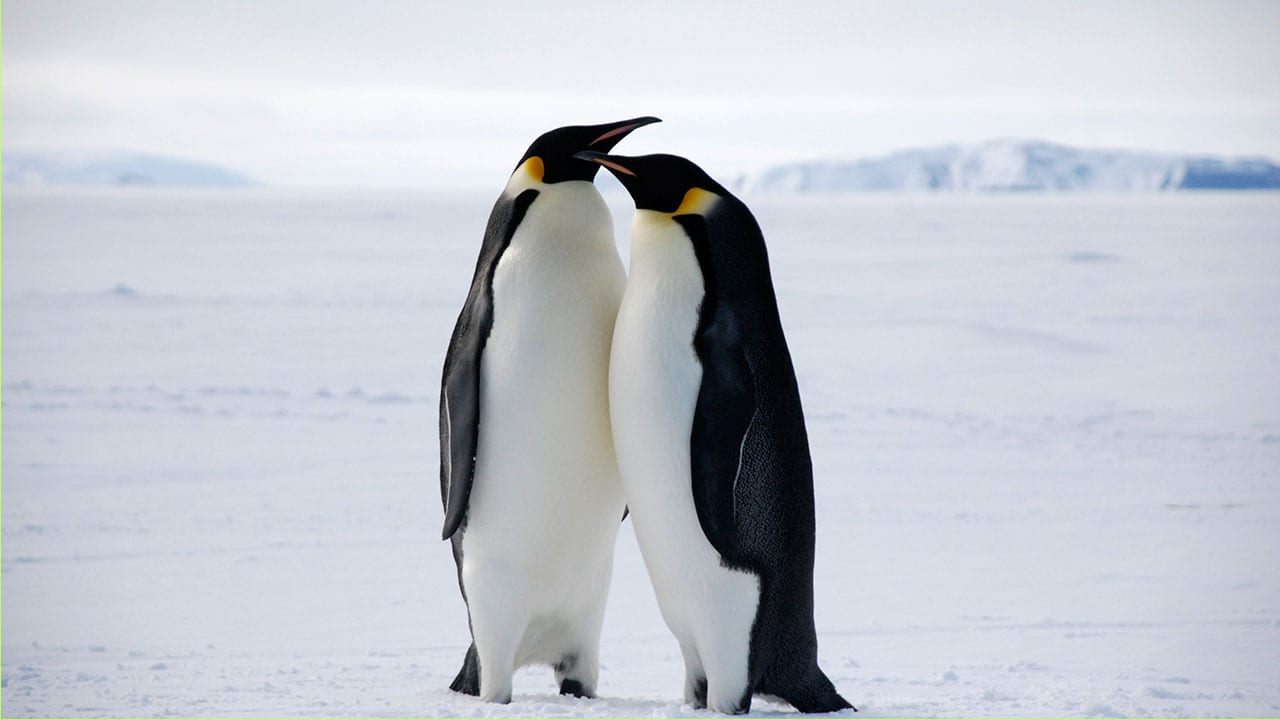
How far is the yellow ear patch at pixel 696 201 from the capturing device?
2709mm

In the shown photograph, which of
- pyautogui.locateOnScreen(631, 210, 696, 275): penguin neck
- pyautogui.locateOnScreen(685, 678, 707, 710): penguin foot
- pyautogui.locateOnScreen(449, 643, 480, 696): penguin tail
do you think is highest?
pyautogui.locateOnScreen(631, 210, 696, 275): penguin neck

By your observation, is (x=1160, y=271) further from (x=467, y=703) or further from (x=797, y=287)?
(x=467, y=703)

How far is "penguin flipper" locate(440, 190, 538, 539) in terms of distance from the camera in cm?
272

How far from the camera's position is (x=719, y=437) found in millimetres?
2539

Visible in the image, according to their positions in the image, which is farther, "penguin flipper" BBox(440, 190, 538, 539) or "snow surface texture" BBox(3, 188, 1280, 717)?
"snow surface texture" BBox(3, 188, 1280, 717)

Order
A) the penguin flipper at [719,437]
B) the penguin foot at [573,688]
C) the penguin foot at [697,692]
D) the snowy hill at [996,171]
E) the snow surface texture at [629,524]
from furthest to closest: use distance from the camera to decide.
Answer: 1. the snowy hill at [996,171]
2. the snow surface texture at [629,524]
3. the penguin foot at [573,688]
4. the penguin foot at [697,692]
5. the penguin flipper at [719,437]

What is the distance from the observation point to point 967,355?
433 inches

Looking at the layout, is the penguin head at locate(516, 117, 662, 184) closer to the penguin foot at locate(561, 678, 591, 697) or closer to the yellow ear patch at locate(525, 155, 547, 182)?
the yellow ear patch at locate(525, 155, 547, 182)

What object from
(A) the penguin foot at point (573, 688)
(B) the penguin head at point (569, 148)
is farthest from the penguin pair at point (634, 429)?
(A) the penguin foot at point (573, 688)

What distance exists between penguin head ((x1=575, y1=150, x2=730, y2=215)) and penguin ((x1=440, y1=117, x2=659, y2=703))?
0.46 feet

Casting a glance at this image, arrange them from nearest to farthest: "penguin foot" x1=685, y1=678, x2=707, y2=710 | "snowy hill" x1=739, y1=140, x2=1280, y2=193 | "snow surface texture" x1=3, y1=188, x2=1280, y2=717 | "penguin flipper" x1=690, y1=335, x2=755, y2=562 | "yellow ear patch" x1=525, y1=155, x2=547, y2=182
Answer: "penguin flipper" x1=690, y1=335, x2=755, y2=562 → "penguin foot" x1=685, y1=678, x2=707, y2=710 → "yellow ear patch" x1=525, y1=155, x2=547, y2=182 → "snow surface texture" x1=3, y1=188, x2=1280, y2=717 → "snowy hill" x1=739, y1=140, x2=1280, y2=193

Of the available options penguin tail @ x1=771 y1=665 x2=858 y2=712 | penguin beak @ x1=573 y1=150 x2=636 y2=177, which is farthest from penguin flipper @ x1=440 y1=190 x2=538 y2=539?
penguin tail @ x1=771 y1=665 x2=858 y2=712

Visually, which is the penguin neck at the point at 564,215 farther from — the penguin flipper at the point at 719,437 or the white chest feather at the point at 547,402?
the penguin flipper at the point at 719,437

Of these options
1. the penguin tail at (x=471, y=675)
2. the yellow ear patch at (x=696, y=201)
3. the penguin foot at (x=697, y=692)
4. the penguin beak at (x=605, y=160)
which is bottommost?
the penguin tail at (x=471, y=675)
